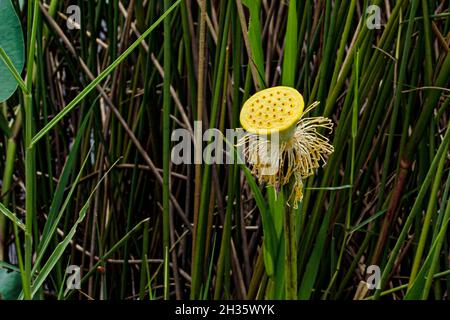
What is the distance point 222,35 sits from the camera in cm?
63

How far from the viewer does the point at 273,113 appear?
40 cm

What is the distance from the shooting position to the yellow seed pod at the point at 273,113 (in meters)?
0.39

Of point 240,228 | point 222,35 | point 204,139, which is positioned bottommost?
point 240,228

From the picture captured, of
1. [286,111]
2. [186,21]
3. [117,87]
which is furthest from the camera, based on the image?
[117,87]

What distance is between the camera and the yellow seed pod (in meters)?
0.39

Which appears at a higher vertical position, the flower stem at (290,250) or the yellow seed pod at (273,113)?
the yellow seed pod at (273,113)

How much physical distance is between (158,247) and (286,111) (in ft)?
1.65

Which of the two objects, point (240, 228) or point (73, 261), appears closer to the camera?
point (240, 228)

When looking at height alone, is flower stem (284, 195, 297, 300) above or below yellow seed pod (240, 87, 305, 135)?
below
